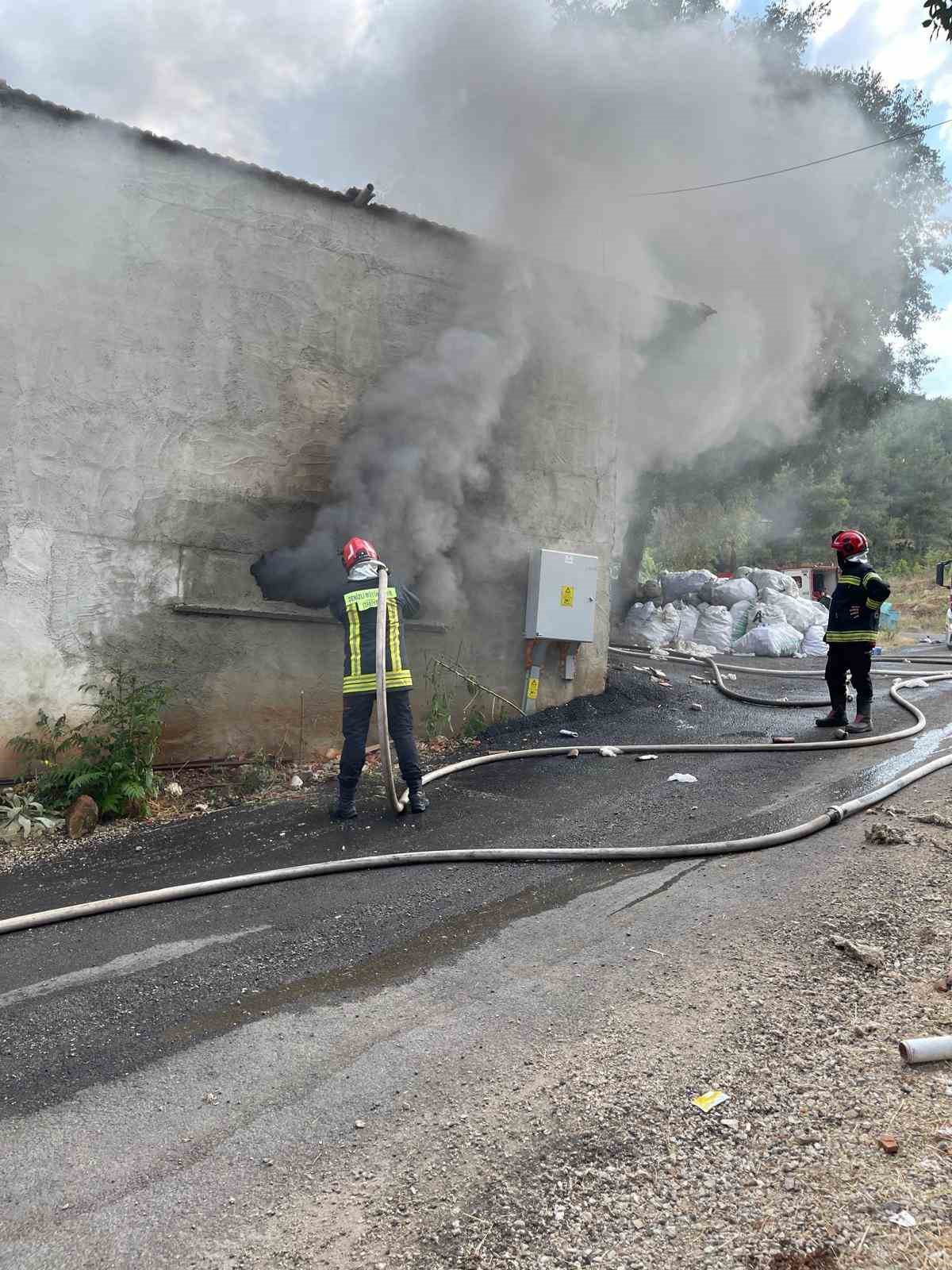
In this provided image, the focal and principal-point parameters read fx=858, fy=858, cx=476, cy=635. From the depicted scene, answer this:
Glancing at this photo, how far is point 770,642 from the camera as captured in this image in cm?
1290

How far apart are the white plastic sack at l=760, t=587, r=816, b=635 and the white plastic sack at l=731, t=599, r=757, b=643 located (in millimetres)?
298

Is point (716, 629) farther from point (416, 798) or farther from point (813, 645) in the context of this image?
point (416, 798)

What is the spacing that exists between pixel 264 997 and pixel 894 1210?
1997 mm

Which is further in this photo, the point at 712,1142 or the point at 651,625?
the point at 651,625

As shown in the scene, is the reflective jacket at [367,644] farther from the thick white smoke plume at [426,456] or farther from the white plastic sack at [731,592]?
the white plastic sack at [731,592]

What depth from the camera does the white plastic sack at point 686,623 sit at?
13922mm

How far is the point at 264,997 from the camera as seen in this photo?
2.99m

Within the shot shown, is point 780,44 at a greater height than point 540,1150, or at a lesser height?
greater

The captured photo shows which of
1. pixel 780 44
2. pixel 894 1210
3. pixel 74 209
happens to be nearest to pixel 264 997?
pixel 894 1210

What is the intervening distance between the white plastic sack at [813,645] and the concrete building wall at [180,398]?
25.8 ft

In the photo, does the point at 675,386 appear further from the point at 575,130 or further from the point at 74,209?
the point at 74,209

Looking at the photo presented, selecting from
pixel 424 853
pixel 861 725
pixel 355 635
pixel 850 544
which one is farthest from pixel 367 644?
pixel 850 544

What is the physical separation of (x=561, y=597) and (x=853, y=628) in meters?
2.49

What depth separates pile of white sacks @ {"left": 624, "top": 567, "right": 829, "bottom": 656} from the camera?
13195 mm
